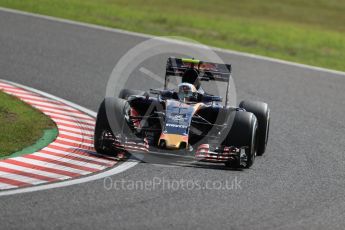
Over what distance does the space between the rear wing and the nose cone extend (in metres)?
2.08

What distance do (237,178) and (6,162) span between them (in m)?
3.16

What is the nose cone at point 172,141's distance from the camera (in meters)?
12.1

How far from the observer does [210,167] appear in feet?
40.7

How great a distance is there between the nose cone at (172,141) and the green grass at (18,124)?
2.12 m

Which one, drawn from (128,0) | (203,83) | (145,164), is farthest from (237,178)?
(128,0)

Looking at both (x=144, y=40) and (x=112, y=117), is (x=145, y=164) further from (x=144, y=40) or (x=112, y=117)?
(x=144, y=40)

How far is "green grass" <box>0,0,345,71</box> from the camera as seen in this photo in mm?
25688

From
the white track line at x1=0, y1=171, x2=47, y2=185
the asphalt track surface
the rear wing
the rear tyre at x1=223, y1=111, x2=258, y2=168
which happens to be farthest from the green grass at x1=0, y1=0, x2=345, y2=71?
the white track line at x1=0, y1=171, x2=47, y2=185

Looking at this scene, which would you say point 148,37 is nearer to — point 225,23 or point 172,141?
point 225,23

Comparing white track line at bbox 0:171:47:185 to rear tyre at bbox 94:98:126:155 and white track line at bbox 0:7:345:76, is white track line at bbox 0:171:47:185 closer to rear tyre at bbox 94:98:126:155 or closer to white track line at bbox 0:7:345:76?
rear tyre at bbox 94:98:126:155

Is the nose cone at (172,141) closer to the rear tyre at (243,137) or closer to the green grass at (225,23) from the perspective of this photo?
the rear tyre at (243,137)

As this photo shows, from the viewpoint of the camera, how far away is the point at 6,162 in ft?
38.2

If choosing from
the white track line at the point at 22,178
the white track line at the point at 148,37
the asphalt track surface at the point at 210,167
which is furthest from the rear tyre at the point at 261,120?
the white track line at the point at 148,37

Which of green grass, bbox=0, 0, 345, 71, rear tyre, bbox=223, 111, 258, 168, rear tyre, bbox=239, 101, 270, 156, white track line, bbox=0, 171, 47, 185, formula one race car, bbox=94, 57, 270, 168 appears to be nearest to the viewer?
white track line, bbox=0, 171, 47, 185
